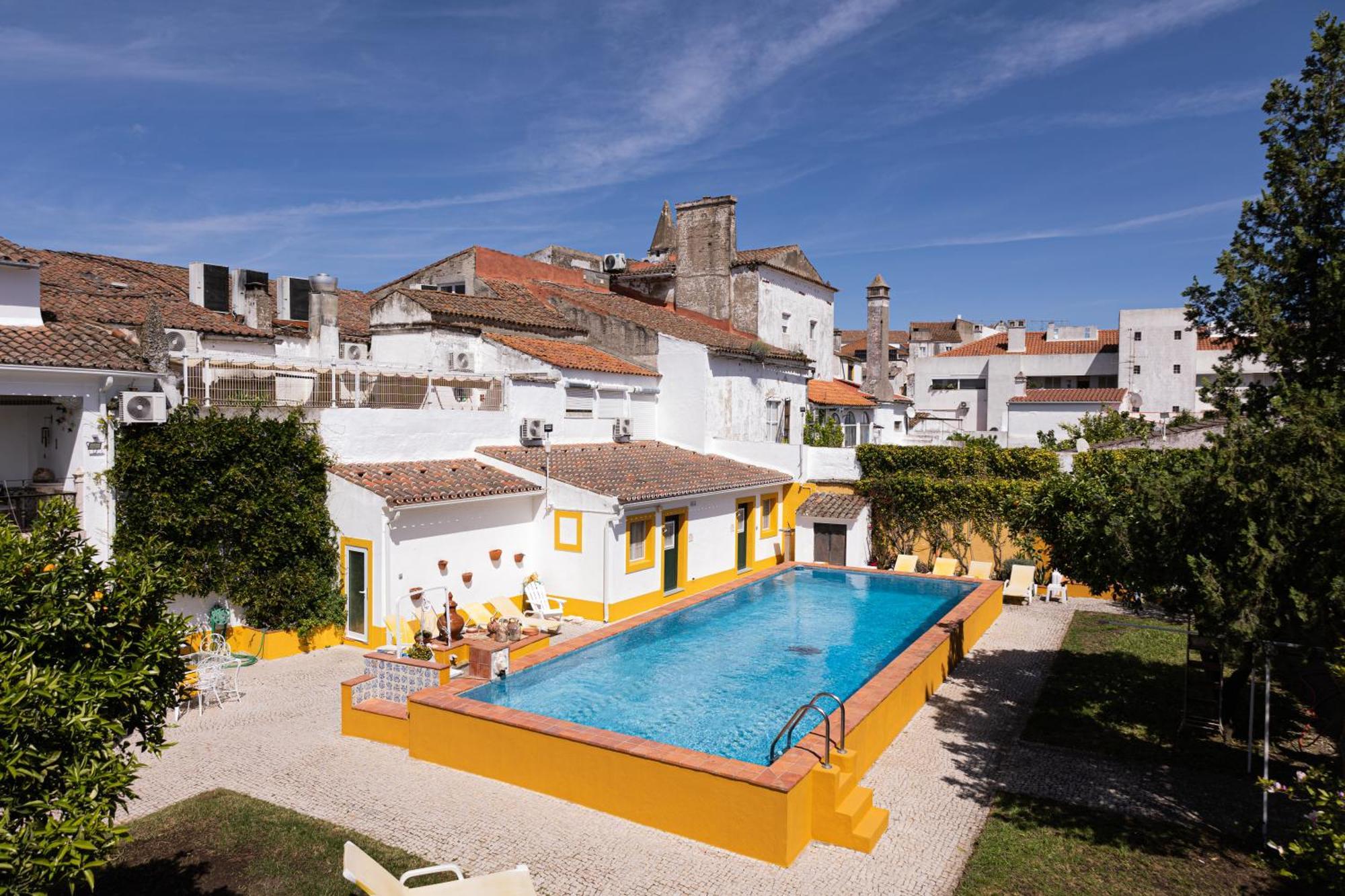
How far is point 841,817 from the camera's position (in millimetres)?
8992

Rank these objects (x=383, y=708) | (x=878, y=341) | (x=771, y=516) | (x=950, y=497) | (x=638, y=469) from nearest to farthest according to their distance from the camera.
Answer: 1. (x=383, y=708)
2. (x=638, y=469)
3. (x=950, y=497)
4. (x=771, y=516)
5. (x=878, y=341)

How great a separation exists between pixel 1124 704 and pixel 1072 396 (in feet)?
127

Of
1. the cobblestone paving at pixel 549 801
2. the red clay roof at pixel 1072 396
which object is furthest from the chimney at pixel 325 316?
the red clay roof at pixel 1072 396

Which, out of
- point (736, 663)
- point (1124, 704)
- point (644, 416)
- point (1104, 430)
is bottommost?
point (736, 663)

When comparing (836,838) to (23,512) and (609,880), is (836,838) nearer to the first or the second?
(609,880)

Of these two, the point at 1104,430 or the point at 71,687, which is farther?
the point at 1104,430

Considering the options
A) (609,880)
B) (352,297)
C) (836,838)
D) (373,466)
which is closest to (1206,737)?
(836,838)

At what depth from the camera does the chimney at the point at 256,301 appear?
2484cm

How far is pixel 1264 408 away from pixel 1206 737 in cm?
530

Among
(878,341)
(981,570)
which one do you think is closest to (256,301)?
(981,570)

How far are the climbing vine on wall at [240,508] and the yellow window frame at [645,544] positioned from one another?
20.7 ft

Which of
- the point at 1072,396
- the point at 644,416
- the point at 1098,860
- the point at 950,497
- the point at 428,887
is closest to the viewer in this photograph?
the point at 428,887

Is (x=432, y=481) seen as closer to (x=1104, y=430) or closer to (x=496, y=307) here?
(x=496, y=307)

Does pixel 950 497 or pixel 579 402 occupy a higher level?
pixel 579 402
